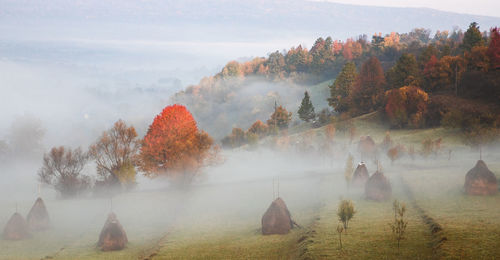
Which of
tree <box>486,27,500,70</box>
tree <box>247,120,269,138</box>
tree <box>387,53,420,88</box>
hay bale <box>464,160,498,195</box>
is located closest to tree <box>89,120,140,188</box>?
hay bale <box>464,160,498,195</box>

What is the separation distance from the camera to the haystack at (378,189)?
46.8 m

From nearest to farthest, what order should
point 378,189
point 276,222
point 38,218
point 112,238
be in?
point 276,222 < point 112,238 < point 378,189 < point 38,218

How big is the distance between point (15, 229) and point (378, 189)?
118 ft

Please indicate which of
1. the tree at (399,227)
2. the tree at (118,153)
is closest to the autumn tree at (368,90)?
the tree at (118,153)

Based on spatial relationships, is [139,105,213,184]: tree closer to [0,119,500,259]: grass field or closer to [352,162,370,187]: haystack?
[0,119,500,259]: grass field

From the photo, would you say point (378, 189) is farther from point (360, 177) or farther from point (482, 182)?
point (482, 182)

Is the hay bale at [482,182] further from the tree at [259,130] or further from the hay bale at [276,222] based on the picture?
the tree at [259,130]

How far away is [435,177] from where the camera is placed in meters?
52.7

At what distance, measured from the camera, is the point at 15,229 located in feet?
156

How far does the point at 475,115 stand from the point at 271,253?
59.5 metres

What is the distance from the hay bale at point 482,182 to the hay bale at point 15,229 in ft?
142

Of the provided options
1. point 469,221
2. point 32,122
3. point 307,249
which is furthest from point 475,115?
point 32,122

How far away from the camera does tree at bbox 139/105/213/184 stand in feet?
232

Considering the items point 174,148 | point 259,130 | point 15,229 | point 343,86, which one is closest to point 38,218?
point 15,229
